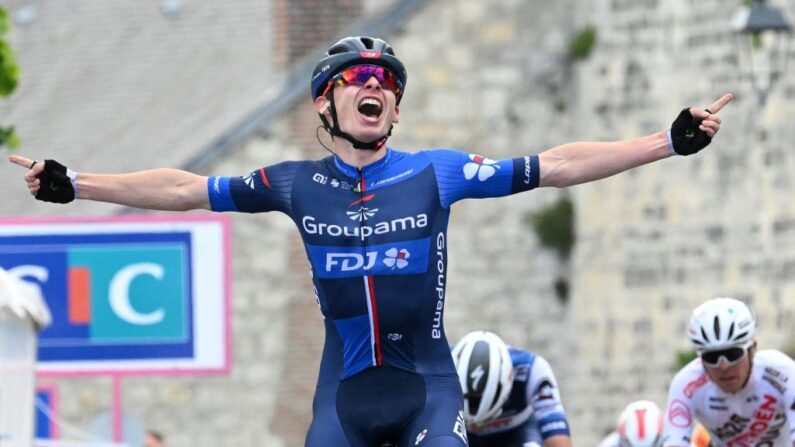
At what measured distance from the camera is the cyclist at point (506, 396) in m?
14.9

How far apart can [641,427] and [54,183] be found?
6683 mm

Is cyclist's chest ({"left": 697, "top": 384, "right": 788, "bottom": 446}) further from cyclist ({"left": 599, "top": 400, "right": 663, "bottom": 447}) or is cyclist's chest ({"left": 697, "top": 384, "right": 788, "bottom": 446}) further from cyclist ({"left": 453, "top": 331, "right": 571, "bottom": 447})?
cyclist ({"left": 599, "top": 400, "right": 663, "bottom": 447})

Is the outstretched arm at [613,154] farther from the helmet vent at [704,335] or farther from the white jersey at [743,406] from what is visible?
the white jersey at [743,406]

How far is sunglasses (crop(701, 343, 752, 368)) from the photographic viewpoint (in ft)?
48.6

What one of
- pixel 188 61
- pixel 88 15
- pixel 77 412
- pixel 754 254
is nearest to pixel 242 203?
pixel 754 254

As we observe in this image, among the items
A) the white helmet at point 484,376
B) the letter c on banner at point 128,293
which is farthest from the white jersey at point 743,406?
the letter c on banner at point 128,293

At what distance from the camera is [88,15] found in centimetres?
4506

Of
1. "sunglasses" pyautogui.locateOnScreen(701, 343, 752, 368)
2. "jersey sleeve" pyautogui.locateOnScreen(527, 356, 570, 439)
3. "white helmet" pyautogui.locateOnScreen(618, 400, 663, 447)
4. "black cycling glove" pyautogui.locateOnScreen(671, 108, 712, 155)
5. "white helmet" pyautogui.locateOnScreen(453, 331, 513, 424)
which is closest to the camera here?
"black cycling glove" pyautogui.locateOnScreen(671, 108, 712, 155)

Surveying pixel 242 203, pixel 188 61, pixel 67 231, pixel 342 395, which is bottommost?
pixel 342 395

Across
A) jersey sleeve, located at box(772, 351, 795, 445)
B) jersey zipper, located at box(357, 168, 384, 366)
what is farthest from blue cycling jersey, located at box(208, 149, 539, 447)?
jersey sleeve, located at box(772, 351, 795, 445)

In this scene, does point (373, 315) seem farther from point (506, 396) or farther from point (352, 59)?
point (506, 396)

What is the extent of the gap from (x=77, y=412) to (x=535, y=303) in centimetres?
650

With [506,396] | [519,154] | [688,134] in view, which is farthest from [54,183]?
[519,154]

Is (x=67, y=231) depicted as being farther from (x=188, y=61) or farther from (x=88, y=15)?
(x=88, y=15)
